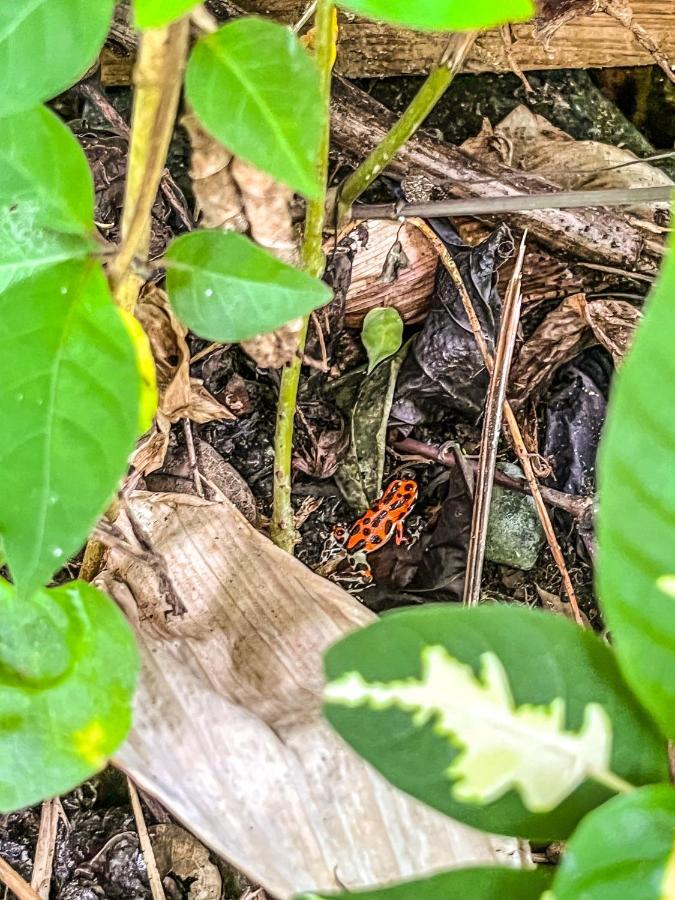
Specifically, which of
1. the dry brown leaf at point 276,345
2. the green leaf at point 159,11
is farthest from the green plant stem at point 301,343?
the green leaf at point 159,11

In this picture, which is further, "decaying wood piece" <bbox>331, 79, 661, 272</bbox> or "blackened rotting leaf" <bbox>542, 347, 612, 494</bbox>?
"blackened rotting leaf" <bbox>542, 347, 612, 494</bbox>

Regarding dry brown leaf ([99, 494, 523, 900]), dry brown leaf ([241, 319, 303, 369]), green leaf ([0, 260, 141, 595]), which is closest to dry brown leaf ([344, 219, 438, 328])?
dry brown leaf ([241, 319, 303, 369])

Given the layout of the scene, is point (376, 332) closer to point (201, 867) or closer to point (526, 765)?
point (526, 765)

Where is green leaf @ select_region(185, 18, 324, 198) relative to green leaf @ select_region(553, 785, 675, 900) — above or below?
above

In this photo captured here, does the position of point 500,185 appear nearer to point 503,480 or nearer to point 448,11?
point 503,480

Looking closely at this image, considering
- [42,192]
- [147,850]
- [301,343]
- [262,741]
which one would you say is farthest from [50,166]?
[147,850]

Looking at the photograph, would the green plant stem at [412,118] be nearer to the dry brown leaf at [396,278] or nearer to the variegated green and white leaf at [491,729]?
the dry brown leaf at [396,278]

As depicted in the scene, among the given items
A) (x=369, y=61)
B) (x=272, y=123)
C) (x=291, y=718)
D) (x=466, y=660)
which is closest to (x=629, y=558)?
(x=466, y=660)

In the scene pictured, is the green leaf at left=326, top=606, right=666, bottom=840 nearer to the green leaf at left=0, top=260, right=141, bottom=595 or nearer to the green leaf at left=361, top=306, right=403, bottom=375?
the green leaf at left=0, top=260, right=141, bottom=595
